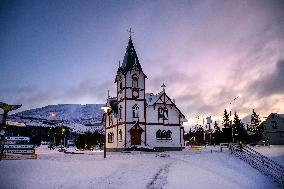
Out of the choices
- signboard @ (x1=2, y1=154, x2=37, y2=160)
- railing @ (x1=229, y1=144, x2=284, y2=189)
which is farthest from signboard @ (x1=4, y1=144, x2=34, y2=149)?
railing @ (x1=229, y1=144, x2=284, y2=189)

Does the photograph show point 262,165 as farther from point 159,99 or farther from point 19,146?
point 19,146

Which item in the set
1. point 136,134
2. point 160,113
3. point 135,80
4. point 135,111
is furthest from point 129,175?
point 160,113

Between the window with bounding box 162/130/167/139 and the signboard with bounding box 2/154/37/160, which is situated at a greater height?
the window with bounding box 162/130/167/139

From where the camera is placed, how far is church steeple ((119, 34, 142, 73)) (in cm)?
4297

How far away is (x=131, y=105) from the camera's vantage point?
41.8 metres

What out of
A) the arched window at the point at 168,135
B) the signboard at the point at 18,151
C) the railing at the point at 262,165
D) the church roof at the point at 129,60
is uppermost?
the church roof at the point at 129,60

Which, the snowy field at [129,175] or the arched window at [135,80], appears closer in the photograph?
the snowy field at [129,175]

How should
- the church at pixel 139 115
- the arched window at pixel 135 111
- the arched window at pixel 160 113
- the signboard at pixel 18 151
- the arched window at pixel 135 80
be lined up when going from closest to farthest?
the signboard at pixel 18 151
the church at pixel 139 115
the arched window at pixel 135 111
the arched window at pixel 135 80
the arched window at pixel 160 113

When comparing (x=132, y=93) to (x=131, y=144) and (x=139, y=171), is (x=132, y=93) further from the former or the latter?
(x=139, y=171)

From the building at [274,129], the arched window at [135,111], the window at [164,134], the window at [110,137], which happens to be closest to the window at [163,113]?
the window at [164,134]

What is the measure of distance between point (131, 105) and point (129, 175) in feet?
82.4

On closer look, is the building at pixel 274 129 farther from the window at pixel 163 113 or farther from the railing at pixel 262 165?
the railing at pixel 262 165

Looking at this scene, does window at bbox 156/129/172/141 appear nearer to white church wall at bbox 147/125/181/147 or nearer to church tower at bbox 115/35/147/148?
white church wall at bbox 147/125/181/147

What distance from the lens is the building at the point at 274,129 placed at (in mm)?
66875
